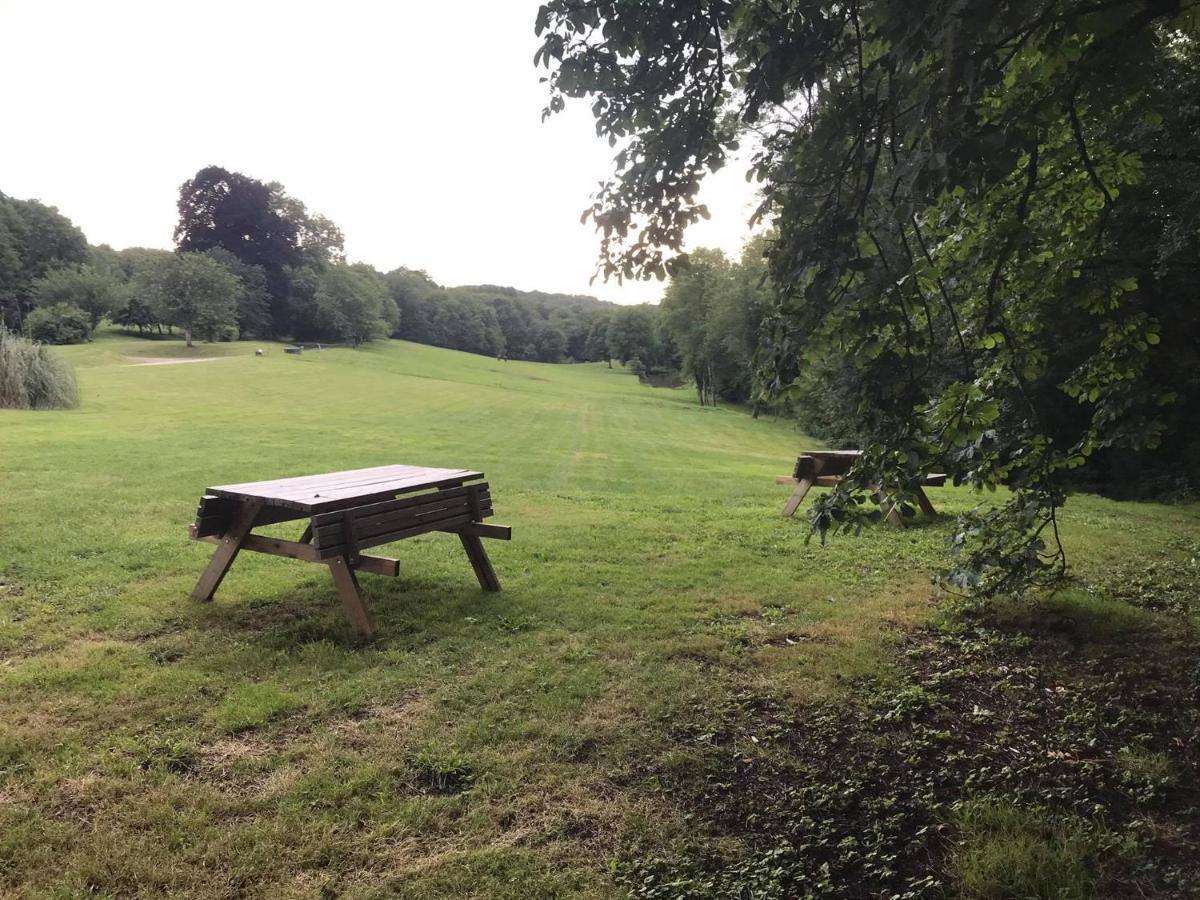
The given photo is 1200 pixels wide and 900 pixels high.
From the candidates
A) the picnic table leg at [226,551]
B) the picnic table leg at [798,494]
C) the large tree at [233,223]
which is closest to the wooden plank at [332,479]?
the picnic table leg at [226,551]

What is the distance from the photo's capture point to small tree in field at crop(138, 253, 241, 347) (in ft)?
176

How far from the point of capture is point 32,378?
2042 centimetres

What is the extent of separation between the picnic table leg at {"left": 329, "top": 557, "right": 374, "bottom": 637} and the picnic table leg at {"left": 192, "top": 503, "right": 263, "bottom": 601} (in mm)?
767

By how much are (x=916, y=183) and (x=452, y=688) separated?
3500 mm

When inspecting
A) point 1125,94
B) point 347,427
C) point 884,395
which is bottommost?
point 347,427

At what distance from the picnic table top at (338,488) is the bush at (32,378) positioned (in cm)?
1992

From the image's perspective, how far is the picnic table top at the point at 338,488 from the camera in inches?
189

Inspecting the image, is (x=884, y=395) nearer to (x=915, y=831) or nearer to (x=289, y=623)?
(x=915, y=831)

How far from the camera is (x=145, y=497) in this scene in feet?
30.2

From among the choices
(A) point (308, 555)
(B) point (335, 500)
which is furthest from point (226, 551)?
(B) point (335, 500)

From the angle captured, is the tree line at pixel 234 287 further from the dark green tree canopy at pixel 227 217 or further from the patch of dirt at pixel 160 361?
the patch of dirt at pixel 160 361

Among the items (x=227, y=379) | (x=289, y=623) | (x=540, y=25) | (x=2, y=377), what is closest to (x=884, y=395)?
(x=540, y=25)

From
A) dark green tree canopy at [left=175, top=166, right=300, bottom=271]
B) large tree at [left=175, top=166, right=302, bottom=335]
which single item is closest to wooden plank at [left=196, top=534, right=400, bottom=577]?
large tree at [left=175, top=166, right=302, bottom=335]

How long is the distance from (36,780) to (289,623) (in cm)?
205
